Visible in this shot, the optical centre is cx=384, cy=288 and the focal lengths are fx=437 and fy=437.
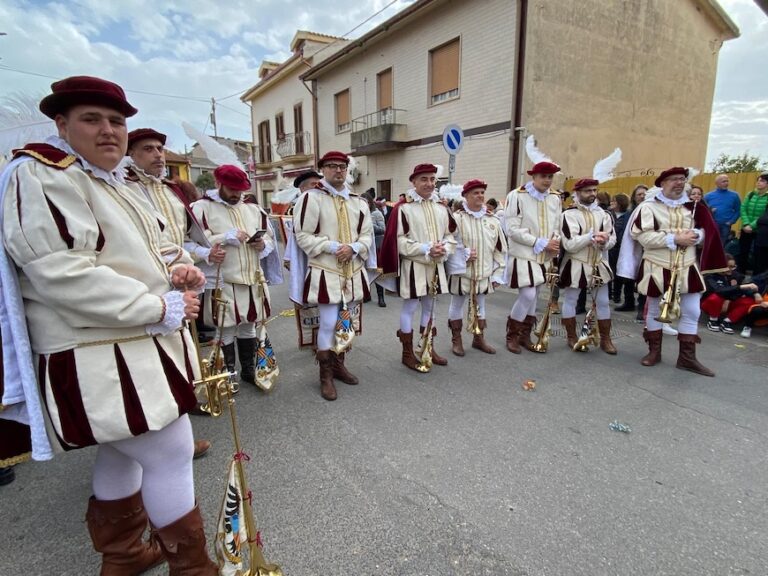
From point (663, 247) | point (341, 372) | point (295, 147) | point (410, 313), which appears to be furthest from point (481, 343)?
point (295, 147)

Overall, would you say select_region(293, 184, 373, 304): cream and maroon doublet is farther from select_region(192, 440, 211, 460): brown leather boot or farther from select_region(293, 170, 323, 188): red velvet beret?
select_region(192, 440, 211, 460): brown leather boot

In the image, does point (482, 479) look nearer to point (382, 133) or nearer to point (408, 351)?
point (408, 351)

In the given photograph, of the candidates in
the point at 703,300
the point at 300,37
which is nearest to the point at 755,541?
the point at 703,300

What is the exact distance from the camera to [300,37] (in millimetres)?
19984

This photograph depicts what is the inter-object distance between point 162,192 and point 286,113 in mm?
21046

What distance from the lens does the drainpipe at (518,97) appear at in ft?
35.1

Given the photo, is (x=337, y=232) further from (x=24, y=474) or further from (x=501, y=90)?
(x=501, y=90)

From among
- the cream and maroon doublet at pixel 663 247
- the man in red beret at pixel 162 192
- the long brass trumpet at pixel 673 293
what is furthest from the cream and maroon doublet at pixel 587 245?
the man in red beret at pixel 162 192

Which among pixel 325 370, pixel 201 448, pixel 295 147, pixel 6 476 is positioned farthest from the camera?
pixel 295 147

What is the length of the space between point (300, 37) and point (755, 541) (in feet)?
74.2

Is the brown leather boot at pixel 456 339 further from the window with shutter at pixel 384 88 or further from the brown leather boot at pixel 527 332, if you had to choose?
the window with shutter at pixel 384 88

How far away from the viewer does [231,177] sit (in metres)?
3.48

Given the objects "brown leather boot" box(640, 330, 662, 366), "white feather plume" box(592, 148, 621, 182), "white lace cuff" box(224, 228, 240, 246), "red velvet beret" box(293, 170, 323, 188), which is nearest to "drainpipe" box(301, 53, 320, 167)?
"red velvet beret" box(293, 170, 323, 188)

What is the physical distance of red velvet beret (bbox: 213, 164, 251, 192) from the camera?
137 inches
